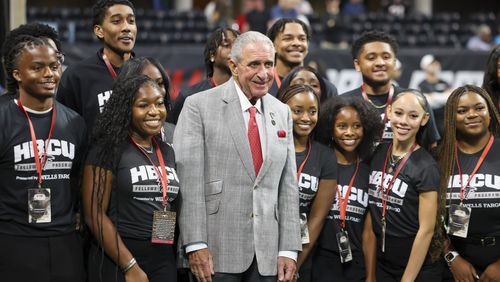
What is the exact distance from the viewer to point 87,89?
506 cm

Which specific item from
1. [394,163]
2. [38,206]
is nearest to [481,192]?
[394,163]

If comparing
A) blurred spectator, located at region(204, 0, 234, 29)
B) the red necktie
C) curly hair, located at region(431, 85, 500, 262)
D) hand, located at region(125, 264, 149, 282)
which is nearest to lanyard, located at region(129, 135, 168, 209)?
hand, located at region(125, 264, 149, 282)

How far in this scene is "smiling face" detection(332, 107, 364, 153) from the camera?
496 centimetres

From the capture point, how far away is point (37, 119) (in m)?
4.32

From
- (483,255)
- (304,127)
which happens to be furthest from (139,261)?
(483,255)

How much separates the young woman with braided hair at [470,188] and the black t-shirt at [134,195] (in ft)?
5.72

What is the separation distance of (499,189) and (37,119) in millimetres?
2712

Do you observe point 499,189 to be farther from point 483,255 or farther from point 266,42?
point 266,42

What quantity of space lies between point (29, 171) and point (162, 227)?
753mm

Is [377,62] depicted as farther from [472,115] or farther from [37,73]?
[37,73]

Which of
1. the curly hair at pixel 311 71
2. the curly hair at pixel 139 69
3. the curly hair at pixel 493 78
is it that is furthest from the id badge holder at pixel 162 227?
the curly hair at pixel 493 78

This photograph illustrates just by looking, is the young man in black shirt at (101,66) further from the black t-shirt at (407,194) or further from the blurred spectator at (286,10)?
the blurred spectator at (286,10)

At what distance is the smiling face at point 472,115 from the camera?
4.94m

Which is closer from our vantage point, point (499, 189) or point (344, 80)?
point (499, 189)
